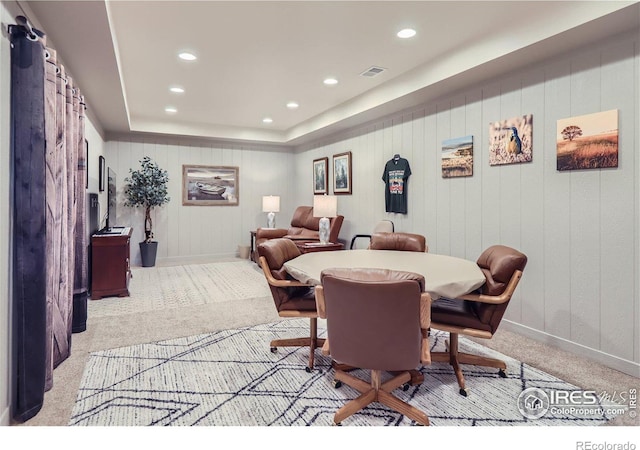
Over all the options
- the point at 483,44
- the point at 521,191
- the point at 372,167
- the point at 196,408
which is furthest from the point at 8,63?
the point at 372,167

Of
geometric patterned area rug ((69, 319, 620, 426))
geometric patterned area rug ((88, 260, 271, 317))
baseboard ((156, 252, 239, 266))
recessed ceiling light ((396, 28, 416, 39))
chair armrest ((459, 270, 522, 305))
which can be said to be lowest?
geometric patterned area rug ((69, 319, 620, 426))

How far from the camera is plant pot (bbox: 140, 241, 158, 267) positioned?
21.6 feet

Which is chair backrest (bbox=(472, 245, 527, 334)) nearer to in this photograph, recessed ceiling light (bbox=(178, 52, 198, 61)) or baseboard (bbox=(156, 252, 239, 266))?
recessed ceiling light (bbox=(178, 52, 198, 61))

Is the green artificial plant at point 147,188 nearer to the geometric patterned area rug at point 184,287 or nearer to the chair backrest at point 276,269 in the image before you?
the geometric patterned area rug at point 184,287

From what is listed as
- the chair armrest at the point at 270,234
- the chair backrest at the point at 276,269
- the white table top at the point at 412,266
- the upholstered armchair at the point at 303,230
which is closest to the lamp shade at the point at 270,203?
the upholstered armchair at the point at 303,230

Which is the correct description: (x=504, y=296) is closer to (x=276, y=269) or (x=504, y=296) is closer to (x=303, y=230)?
(x=276, y=269)

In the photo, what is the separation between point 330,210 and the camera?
5.36 metres

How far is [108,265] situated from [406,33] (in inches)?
164

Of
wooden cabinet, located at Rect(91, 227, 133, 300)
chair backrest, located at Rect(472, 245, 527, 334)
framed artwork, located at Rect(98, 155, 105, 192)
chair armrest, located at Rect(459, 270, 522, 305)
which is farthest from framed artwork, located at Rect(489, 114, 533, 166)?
framed artwork, located at Rect(98, 155, 105, 192)

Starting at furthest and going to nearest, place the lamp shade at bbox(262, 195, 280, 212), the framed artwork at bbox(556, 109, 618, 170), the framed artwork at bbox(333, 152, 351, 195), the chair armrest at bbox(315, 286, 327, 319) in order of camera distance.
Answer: the lamp shade at bbox(262, 195, 280, 212) < the framed artwork at bbox(333, 152, 351, 195) < the framed artwork at bbox(556, 109, 618, 170) < the chair armrest at bbox(315, 286, 327, 319)

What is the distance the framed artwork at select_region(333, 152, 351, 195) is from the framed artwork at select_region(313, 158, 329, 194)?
0.31m

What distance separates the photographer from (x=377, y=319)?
175 cm

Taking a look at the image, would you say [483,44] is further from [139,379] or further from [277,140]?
[277,140]

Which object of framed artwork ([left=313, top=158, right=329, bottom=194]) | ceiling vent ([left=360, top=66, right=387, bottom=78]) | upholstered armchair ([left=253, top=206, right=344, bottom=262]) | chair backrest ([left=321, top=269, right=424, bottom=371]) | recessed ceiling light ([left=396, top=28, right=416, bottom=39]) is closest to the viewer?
chair backrest ([left=321, top=269, right=424, bottom=371])
